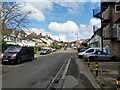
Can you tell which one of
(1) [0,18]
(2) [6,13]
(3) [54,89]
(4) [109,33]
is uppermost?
(2) [6,13]

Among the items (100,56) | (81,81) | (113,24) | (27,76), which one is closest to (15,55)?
(27,76)

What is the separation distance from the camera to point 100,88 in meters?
4.38

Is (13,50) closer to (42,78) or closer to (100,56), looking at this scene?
(42,78)

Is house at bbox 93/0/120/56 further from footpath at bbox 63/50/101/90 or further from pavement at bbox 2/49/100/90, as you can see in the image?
footpath at bbox 63/50/101/90

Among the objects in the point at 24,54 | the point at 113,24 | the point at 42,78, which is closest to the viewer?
the point at 42,78

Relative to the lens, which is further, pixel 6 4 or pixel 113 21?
pixel 113 21

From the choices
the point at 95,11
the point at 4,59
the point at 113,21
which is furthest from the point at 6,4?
the point at 113,21

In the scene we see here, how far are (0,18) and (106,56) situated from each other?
14.6m

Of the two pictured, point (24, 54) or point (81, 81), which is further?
point (24, 54)

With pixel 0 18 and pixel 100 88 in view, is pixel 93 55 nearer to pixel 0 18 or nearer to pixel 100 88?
pixel 100 88

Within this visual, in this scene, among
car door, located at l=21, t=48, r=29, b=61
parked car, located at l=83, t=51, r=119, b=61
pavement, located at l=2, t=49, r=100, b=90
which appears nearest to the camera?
pavement, located at l=2, t=49, r=100, b=90

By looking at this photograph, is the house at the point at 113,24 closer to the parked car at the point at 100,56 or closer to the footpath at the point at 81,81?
the parked car at the point at 100,56

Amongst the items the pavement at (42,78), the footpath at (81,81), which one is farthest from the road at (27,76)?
the footpath at (81,81)

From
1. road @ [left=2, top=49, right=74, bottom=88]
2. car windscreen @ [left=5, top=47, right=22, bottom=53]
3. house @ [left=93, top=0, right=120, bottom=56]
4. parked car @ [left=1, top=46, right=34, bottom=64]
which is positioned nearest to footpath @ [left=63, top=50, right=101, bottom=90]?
road @ [left=2, top=49, right=74, bottom=88]
